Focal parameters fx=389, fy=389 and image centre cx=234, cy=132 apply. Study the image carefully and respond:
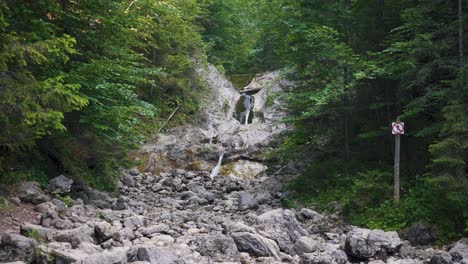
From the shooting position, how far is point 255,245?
7996 millimetres

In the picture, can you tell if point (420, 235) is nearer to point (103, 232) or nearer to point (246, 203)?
point (246, 203)

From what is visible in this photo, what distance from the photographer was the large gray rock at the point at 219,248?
7.62 meters

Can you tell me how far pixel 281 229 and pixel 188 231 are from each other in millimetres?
2358

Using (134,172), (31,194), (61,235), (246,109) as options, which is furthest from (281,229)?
(246,109)

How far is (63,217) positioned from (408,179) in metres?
9.51

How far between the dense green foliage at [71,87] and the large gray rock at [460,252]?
771 cm

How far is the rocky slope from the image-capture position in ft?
22.1

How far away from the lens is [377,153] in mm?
13422

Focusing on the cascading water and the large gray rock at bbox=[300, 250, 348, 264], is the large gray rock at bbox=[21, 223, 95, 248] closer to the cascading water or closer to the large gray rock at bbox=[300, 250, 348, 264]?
the large gray rock at bbox=[300, 250, 348, 264]

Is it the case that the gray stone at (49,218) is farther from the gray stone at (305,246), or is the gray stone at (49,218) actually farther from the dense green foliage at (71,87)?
the gray stone at (305,246)

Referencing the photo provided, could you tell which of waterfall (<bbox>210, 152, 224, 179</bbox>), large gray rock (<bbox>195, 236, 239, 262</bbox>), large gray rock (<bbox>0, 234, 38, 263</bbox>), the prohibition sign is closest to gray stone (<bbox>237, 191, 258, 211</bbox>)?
the prohibition sign

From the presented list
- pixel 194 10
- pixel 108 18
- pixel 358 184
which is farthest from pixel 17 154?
pixel 194 10

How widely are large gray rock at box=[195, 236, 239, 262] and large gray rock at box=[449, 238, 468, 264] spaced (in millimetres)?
4184

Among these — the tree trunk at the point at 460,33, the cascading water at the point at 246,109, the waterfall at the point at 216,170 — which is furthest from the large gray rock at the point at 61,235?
the cascading water at the point at 246,109
